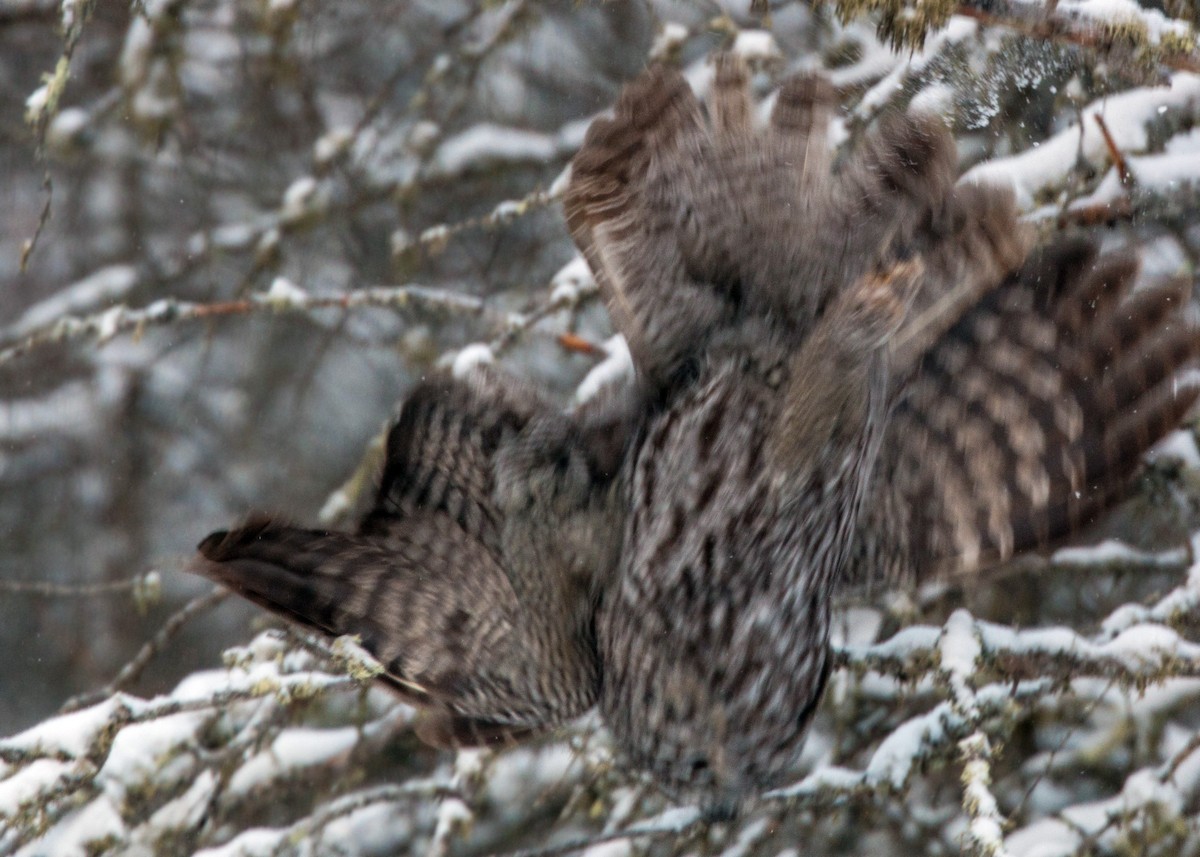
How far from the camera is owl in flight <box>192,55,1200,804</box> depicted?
9.19ft

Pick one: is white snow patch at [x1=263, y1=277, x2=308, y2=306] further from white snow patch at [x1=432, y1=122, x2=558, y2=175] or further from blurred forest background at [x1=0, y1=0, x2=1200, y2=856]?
white snow patch at [x1=432, y1=122, x2=558, y2=175]

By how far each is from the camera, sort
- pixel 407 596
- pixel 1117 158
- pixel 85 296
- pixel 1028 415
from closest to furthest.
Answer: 1. pixel 407 596
2. pixel 1117 158
3. pixel 1028 415
4. pixel 85 296

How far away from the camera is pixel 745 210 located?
2861 millimetres

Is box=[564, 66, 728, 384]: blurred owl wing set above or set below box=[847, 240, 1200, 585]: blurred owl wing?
above

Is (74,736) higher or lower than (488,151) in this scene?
lower

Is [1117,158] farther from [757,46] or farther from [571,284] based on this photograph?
[571,284]

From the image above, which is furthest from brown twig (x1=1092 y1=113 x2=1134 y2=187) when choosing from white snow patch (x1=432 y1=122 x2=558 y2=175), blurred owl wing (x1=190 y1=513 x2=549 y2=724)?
white snow patch (x1=432 y1=122 x2=558 y2=175)

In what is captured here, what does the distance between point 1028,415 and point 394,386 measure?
319cm

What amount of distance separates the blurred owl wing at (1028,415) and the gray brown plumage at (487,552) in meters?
0.63

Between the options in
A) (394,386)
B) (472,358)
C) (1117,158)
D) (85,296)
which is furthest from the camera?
(394,386)

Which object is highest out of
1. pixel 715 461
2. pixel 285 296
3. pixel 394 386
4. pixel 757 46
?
pixel 757 46

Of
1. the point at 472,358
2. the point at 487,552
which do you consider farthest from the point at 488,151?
the point at 487,552

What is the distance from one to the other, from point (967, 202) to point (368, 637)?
4.89ft

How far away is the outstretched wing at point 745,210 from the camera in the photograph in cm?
280
